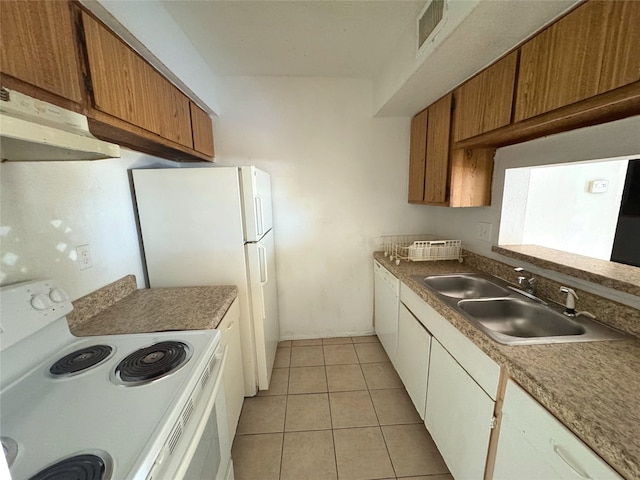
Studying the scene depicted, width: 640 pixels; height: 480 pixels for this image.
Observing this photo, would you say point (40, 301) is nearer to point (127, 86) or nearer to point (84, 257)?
point (84, 257)

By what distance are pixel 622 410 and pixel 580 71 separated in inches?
43.6

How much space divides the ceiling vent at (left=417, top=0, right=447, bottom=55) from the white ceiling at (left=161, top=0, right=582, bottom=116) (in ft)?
0.18

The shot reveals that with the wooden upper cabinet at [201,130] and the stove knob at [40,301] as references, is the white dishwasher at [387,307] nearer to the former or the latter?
the wooden upper cabinet at [201,130]

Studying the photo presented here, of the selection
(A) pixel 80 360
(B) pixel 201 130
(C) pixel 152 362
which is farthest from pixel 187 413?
(B) pixel 201 130

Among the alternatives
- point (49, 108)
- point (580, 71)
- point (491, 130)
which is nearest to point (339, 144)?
point (491, 130)

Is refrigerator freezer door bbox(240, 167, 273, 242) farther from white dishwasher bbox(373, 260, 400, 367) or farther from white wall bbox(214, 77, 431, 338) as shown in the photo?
white dishwasher bbox(373, 260, 400, 367)

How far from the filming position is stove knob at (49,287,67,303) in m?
1.03

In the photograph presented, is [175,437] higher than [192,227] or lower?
lower

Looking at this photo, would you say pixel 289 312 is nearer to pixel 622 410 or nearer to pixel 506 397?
pixel 506 397

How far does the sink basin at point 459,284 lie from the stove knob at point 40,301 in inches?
74.9

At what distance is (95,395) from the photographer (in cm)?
81

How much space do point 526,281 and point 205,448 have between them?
1.78m

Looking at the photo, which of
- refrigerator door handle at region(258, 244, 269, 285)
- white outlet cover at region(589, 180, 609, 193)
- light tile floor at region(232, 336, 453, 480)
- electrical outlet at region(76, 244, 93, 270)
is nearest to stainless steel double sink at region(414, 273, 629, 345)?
white outlet cover at region(589, 180, 609, 193)

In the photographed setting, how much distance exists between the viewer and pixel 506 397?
0.94 metres
